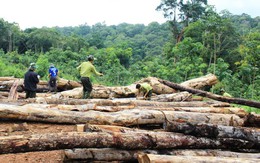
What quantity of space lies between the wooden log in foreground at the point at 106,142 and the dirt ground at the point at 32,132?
543mm

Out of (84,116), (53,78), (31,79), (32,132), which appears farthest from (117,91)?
(32,132)

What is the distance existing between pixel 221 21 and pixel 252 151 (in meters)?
19.6

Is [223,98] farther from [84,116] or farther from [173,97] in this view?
[84,116]

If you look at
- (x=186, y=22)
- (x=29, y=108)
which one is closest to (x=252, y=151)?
(x=29, y=108)

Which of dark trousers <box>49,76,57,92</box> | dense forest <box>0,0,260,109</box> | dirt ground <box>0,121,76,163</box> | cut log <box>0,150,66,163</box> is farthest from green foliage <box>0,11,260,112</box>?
cut log <box>0,150,66,163</box>

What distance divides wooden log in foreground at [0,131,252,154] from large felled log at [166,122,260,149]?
0.07m

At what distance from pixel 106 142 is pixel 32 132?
184 cm

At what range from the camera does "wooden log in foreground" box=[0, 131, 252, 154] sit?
3410 mm

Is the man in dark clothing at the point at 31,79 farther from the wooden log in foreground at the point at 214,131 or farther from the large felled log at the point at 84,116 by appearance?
the wooden log in foreground at the point at 214,131

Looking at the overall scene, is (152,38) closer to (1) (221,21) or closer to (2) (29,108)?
(1) (221,21)

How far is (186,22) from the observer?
34.5 metres

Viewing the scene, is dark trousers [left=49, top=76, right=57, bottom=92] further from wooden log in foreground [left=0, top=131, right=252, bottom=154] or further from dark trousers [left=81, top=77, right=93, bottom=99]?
wooden log in foreground [left=0, top=131, right=252, bottom=154]

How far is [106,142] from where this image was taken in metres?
3.76

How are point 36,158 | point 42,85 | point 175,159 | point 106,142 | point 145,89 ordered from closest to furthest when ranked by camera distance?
1. point 175,159
2. point 106,142
3. point 36,158
4. point 145,89
5. point 42,85
